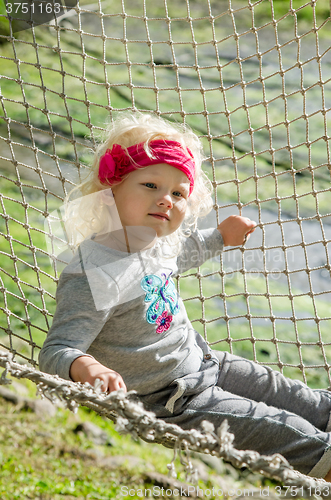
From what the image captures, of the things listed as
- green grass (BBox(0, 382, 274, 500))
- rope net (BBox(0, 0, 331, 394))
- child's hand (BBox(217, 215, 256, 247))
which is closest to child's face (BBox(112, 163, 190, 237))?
child's hand (BBox(217, 215, 256, 247))

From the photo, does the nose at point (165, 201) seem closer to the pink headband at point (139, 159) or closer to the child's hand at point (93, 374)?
the pink headband at point (139, 159)

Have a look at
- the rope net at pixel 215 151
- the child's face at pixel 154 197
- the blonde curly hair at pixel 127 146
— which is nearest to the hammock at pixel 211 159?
the rope net at pixel 215 151

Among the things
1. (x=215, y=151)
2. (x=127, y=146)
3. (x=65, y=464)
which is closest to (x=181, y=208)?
(x=127, y=146)

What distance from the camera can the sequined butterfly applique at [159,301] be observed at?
3.30 feet

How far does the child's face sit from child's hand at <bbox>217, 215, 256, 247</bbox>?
0.86 feet

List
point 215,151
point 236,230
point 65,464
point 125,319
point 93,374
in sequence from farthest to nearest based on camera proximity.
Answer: point 215,151 → point 65,464 → point 236,230 → point 125,319 → point 93,374

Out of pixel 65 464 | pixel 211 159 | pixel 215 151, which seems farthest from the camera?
pixel 215 151

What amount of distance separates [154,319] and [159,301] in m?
0.04

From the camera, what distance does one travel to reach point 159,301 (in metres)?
1.03

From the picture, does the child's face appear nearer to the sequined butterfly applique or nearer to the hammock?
the sequined butterfly applique

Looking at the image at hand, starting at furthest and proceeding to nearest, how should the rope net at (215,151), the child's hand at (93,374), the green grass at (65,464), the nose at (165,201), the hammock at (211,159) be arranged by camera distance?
1. the rope net at (215,151)
2. the hammock at (211,159)
3. the green grass at (65,464)
4. the nose at (165,201)
5. the child's hand at (93,374)

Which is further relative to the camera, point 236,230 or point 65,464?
point 65,464

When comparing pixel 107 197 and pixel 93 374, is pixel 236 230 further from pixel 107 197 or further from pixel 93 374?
pixel 93 374

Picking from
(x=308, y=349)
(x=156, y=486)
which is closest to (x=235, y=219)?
(x=156, y=486)
